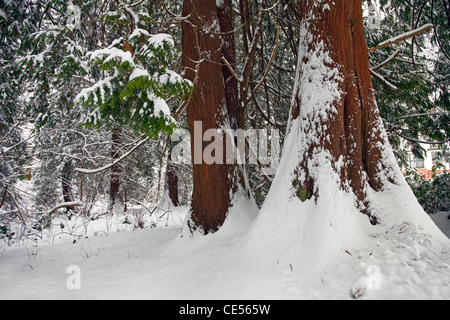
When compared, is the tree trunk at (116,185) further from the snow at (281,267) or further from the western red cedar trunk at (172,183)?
the snow at (281,267)

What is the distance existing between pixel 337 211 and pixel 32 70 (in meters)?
5.00

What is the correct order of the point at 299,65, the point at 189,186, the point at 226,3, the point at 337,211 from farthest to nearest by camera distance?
the point at 189,186
the point at 226,3
the point at 299,65
the point at 337,211

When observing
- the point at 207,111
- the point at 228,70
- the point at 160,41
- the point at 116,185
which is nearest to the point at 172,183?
the point at 116,185

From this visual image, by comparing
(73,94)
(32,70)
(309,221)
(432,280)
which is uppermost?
(73,94)

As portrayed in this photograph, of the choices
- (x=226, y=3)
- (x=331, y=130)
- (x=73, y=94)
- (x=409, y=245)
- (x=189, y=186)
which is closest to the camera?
(x=409, y=245)

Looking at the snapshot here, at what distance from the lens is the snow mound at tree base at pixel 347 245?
242cm

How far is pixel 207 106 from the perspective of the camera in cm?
448

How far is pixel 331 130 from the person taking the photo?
3.38 meters

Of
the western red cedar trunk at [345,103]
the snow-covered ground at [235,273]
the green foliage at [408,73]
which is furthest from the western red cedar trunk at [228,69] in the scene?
the green foliage at [408,73]

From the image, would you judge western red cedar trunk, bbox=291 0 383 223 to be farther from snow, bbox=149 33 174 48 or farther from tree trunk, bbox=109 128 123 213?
tree trunk, bbox=109 128 123 213

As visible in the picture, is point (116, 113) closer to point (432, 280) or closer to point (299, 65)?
point (299, 65)

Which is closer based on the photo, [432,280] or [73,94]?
[432,280]

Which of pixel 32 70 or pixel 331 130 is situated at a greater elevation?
pixel 32 70

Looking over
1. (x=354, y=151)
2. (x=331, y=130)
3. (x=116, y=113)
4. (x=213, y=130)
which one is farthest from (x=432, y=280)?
(x=116, y=113)
